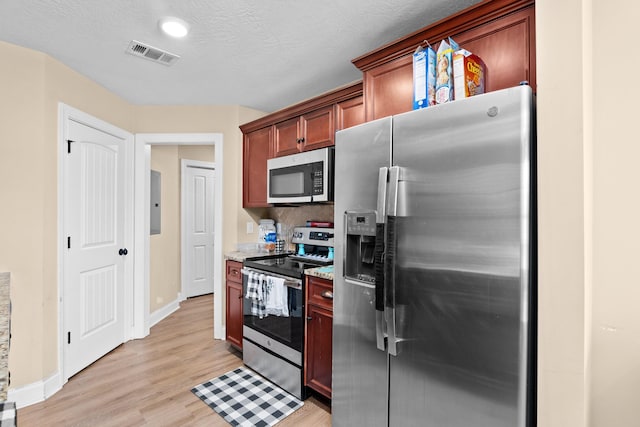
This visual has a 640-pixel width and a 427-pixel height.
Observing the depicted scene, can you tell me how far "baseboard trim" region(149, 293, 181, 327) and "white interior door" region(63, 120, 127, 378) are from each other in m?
0.49

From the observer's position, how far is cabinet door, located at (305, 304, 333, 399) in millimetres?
2078

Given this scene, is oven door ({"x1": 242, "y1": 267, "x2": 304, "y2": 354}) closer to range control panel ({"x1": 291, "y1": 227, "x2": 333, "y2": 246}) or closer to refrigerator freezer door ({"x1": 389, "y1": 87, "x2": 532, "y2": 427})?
range control panel ({"x1": 291, "y1": 227, "x2": 333, "y2": 246})

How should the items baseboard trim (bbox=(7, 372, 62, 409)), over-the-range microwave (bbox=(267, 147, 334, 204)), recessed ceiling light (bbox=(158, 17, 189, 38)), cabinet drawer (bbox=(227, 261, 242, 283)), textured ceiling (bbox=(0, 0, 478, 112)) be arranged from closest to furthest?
1. textured ceiling (bbox=(0, 0, 478, 112))
2. recessed ceiling light (bbox=(158, 17, 189, 38))
3. baseboard trim (bbox=(7, 372, 62, 409))
4. over-the-range microwave (bbox=(267, 147, 334, 204))
5. cabinet drawer (bbox=(227, 261, 242, 283))

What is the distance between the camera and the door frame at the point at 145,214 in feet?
10.9

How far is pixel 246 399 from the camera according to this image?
7.54ft

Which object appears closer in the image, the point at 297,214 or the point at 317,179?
the point at 317,179

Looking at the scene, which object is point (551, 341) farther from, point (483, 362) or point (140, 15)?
point (140, 15)

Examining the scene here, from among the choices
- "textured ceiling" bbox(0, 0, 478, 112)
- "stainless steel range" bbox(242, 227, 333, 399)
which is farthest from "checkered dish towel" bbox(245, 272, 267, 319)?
"textured ceiling" bbox(0, 0, 478, 112)

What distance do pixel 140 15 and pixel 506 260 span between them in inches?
89.4

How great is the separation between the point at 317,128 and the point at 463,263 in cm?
171

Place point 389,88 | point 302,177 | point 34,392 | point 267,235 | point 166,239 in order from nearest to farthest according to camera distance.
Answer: point 389,88
point 34,392
point 302,177
point 267,235
point 166,239

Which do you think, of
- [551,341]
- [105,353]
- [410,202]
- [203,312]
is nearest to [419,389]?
[551,341]

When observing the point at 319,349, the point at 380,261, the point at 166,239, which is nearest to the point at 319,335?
the point at 319,349

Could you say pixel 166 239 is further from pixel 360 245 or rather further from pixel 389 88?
pixel 389 88
